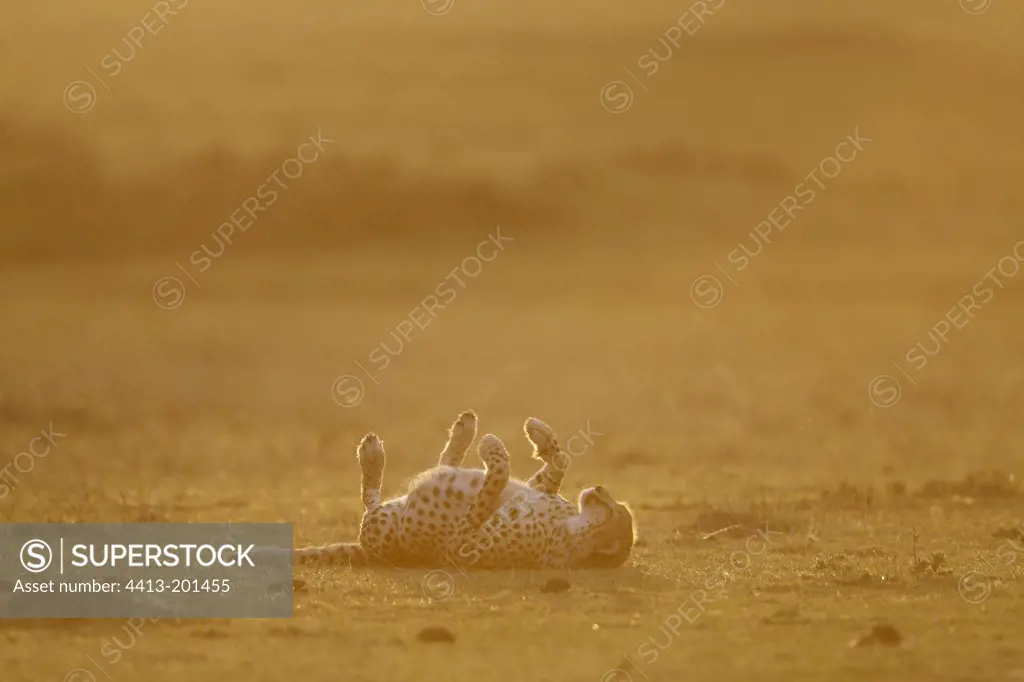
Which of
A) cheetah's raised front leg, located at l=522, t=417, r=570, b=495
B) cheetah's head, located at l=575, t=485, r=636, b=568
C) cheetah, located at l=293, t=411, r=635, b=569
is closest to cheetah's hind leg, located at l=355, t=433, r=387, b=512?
cheetah, located at l=293, t=411, r=635, b=569

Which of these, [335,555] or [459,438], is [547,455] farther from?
[335,555]

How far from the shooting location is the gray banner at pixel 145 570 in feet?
28.5

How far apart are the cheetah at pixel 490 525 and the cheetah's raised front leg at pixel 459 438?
0.72 ft

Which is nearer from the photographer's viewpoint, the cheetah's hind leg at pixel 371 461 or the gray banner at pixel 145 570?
the gray banner at pixel 145 570

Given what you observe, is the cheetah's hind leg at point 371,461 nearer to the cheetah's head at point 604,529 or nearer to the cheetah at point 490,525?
the cheetah at point 490,525

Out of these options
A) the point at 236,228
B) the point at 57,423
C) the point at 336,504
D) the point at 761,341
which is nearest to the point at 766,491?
the point at 336,504

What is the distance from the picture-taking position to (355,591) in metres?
8.94

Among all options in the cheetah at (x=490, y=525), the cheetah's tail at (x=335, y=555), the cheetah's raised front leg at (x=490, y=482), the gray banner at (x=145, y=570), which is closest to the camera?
the gray banner at (x=145, y=570)

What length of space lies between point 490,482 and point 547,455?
0.49 m

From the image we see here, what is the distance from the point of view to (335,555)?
31.2ft

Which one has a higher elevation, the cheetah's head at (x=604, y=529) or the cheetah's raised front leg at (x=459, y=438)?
the cheetah's raised front leg at (x=459, y=438)

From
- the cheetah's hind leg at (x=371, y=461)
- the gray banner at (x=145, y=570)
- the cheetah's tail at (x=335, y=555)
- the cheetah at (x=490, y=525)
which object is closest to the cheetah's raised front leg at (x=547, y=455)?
the cheetah at (x=490, y=525)

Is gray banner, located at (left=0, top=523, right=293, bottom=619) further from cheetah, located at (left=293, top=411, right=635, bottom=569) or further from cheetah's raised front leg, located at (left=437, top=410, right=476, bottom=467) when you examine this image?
cheetah's raised front leg, located at (left=437, top=410, right=476, bottom=467)

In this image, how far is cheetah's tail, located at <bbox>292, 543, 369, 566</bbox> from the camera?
31.1 ft
